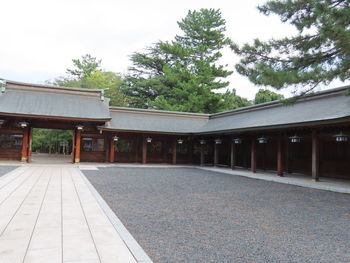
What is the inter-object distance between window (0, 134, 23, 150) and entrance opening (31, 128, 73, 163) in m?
7.79

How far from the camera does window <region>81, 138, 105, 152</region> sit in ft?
55.6

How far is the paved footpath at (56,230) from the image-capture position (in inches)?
116

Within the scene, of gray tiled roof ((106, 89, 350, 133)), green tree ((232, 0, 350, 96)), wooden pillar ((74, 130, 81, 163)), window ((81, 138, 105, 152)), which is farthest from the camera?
window ((81, 138, 105, 152))

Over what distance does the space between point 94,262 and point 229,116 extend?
1663cm

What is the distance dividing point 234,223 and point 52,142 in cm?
2636

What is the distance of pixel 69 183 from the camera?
820cm

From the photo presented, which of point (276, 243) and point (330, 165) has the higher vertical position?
point (330, 165)

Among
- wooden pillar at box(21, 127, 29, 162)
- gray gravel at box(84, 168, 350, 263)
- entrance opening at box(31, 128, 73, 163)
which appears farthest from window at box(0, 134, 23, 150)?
gray gravel at box(84, 168, 350, 263)

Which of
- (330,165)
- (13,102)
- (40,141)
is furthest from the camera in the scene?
(40,141)

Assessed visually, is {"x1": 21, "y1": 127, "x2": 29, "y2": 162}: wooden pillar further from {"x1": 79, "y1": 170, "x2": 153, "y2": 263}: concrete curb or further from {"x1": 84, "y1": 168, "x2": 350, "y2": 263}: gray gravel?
{"x1": 79, "y1": 170, "x2": 153, "y2": 263}: concrete curb

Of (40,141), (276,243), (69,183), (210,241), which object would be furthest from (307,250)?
(40,141)

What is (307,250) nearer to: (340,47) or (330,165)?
(340,47)

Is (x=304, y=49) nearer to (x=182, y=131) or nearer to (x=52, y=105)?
(x=182, y=131)

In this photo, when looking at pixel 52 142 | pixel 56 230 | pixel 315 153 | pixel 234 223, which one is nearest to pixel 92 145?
pixel 315 153
